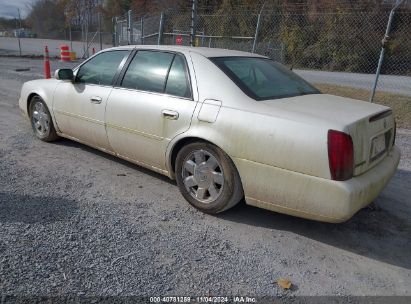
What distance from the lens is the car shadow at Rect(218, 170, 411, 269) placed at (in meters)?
3.15

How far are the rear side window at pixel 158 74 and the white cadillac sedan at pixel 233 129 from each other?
13 mm

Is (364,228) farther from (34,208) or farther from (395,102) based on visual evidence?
(395,102)

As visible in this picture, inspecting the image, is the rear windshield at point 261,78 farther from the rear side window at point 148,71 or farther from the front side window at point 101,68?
the front side window at point 101,68

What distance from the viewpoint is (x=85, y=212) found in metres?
3.50

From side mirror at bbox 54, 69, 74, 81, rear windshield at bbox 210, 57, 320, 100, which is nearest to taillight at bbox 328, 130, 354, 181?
rear windshield at bbox 210, 57, 320, 100

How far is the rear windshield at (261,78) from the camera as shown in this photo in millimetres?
3545

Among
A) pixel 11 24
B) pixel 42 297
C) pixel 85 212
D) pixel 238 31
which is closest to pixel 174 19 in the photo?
pixel 238 31

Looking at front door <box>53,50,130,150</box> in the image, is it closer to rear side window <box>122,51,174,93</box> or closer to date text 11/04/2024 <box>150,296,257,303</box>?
rear side window <box>122,51,174,93</box>

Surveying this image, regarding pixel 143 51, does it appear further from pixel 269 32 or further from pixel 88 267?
pixel 269 32

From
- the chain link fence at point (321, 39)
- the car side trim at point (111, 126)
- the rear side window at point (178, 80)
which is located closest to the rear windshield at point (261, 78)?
the rear side window at point (178, 80)

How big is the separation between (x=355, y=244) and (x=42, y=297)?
2.48 metres

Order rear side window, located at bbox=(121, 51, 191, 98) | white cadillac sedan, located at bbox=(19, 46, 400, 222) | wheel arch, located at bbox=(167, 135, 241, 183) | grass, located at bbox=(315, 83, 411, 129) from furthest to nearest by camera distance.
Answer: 1. grass, located at bbox=(315, 83, 411, 129)
2. rear side window, located at bbox=(121, 51, 191, 98)
3. wheel arch, located at bbox=(167, 135, 241, 183)
4. white cadillac sedan, located at bbox=(19, 46, 400, 222)

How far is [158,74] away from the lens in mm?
3994

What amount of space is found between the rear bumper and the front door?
2.01 m
